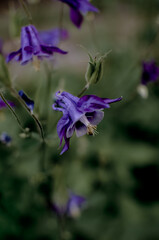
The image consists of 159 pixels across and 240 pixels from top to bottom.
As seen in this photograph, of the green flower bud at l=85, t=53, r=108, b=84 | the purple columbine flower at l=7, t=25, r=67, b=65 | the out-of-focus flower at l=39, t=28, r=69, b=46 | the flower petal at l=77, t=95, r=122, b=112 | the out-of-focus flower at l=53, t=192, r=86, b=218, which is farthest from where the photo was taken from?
the out-of-focus flower at l=53, t=192, r=86, b=218

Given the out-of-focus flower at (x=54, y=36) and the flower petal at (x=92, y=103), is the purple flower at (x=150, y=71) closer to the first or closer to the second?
the out-of-focus flower at (x=54, y=36)

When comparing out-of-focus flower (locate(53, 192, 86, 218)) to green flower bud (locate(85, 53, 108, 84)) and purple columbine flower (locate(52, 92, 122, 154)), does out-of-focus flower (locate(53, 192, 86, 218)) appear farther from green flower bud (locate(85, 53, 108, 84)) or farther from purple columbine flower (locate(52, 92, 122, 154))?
green flower bud (locate(85, 53, 108, 84))

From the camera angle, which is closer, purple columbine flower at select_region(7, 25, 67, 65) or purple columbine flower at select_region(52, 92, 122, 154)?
purple columbine flower at select_region(52, 92, 122, 154)

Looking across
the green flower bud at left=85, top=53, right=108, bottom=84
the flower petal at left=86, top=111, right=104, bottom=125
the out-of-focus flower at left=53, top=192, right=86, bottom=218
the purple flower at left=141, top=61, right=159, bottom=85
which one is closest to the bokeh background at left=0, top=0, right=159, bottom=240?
the out-of-focus flower at left=53, top=192, right=86, bottom=218

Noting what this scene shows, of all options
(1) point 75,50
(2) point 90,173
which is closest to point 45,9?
(1) point 75,50

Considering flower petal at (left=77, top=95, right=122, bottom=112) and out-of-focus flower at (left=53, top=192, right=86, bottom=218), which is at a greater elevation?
flower petal at (left=77, top=95, right=122, bottom=112)

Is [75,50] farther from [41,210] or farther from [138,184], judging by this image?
[41,210]

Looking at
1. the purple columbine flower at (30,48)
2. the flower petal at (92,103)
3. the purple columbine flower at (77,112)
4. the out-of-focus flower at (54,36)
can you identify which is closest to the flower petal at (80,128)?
the purple columbine flower at (77,112)
